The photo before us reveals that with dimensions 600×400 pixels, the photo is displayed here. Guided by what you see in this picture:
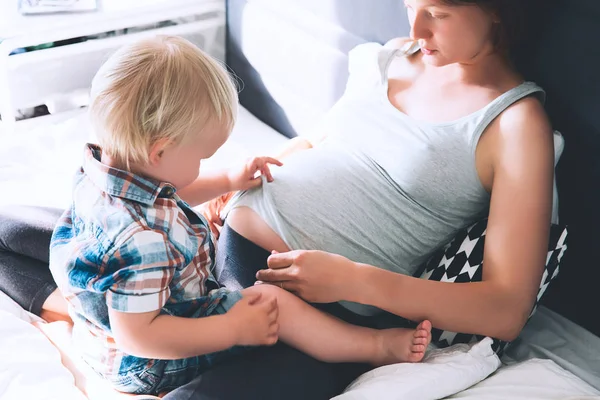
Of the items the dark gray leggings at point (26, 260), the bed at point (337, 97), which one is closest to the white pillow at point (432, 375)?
the bed at point (337, 97)

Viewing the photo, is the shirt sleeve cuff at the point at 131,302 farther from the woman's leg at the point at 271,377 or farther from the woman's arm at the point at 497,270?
the woman's arm at the point at 497,270

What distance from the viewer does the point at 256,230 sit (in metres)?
1.42

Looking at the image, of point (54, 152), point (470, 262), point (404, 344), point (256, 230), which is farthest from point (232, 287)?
point (54, 152)

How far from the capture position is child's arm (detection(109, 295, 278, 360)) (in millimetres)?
1086

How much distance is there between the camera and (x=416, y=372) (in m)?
1.20

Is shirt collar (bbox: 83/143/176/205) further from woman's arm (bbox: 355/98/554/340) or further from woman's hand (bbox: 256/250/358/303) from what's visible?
woman's arm (bbox: 355/98/554/340)

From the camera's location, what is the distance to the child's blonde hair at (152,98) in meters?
1.06

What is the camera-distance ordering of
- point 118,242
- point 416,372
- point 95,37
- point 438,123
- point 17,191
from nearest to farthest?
point 118,242 → point 416,372 → point 438,123 → point 17,191 → point 95,37

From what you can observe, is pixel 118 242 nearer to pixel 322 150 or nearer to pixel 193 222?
pixel 193 222

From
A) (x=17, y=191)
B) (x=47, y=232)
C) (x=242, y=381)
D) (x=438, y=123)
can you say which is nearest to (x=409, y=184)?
(x=438, y=123)

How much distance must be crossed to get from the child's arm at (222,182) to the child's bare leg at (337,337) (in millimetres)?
273

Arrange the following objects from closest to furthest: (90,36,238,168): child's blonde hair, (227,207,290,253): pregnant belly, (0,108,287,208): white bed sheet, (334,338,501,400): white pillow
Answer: (90,36,238,168): child's blonde hair < (334,338,501,400): white pillow < (227,207,290,253): pregnant belly < (0,108,287,208): white bed sheet

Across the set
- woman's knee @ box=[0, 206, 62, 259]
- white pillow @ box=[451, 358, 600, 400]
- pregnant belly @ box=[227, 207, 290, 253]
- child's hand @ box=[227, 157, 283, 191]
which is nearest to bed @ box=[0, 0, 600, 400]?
white pillow @ box=[451, 358, 600, 400]

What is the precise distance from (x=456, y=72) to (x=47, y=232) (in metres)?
0.93
